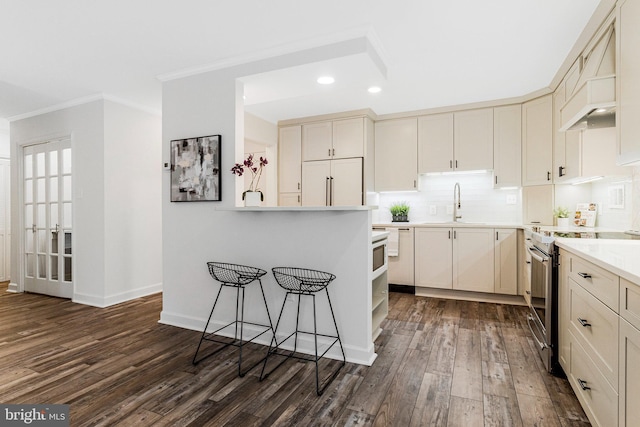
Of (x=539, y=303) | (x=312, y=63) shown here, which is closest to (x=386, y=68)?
(x=312, y=63)

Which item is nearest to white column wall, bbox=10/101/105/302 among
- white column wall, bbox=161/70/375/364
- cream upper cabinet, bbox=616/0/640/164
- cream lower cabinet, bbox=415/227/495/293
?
white column wall, bbox=161/70/375/364

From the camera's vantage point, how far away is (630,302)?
132cm

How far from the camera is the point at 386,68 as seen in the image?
324cm

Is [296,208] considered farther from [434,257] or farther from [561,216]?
[561,216]

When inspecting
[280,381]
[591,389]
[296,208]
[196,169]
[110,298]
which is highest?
[196,169]

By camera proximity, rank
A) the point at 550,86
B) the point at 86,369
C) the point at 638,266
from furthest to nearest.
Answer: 1. the point at 550,86
2. the point at 86,369
3. the point at 638,266

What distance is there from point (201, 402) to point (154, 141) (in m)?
3.60

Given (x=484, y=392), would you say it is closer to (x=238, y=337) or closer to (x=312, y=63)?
(x=238, y=337)

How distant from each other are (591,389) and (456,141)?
11.1 ft

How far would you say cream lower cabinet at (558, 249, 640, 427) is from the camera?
1.31 meters

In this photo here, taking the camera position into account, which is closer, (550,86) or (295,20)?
(295,20)

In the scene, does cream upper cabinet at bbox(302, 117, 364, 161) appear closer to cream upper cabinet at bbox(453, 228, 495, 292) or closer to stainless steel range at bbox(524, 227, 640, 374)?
cream upper cabinet at bbox(453, 228, 495, 292)

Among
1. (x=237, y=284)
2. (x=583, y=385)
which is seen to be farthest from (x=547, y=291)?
(x=237, y=284)

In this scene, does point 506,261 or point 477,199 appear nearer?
point 506,261
